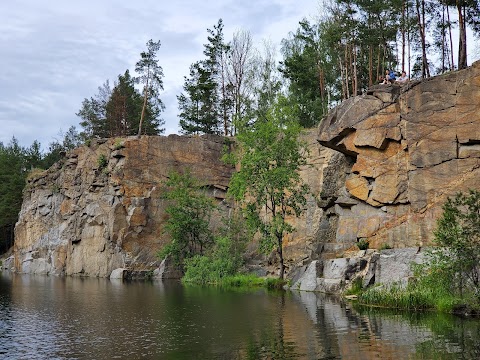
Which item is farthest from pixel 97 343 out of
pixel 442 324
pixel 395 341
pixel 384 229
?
pixel 384 229

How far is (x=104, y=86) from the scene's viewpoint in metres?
75.8

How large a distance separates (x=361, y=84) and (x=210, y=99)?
1914cm

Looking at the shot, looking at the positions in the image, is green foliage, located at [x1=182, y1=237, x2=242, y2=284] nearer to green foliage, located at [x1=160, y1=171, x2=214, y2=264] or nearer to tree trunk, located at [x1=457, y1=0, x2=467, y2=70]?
green foliage, located at [x1=160, y1=171, x2=214, y2=264]

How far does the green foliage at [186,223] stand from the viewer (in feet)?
164

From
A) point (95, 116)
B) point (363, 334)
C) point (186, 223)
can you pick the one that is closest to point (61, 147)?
point (95, 116)

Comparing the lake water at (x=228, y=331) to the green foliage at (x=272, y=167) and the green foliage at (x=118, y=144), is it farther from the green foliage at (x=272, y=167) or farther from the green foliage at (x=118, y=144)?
the green foliage at (x=118, y=144)

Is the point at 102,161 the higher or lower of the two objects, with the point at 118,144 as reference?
lower

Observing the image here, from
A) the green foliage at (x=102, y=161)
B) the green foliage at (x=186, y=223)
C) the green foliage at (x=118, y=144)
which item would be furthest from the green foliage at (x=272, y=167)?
A: the green foliage at (x=102, y=161)

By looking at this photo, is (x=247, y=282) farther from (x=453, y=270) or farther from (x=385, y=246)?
(x=453, y=270)

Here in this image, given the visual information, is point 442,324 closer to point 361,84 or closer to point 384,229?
point 384,229

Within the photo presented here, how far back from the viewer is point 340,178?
132ft

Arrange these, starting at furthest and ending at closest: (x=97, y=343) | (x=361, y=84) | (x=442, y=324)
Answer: (x=361, y=84)
(x=442, y=324)
(x=97, y=343)

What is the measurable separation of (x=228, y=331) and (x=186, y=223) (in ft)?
99.3

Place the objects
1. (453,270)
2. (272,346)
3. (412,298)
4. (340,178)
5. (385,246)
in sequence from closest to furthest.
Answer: (272,346)
(453,270)
(412,298)
(385,246)
(340,178)
